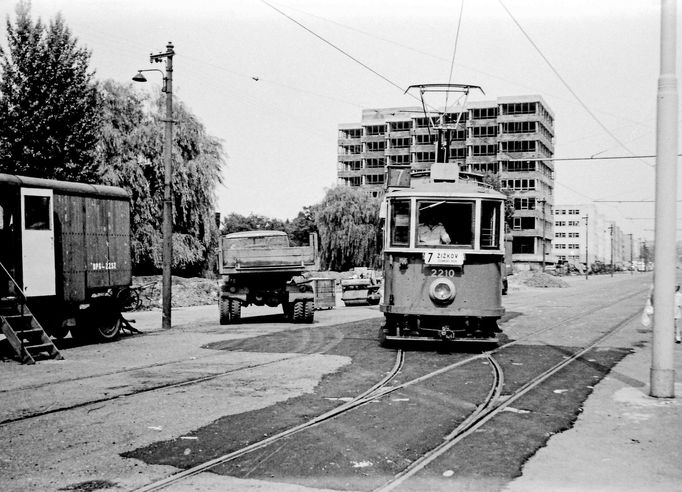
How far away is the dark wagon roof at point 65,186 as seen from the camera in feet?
46.2

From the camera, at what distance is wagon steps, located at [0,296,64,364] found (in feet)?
41.0

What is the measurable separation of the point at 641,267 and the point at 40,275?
186 meters

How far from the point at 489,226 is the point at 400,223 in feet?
5.63

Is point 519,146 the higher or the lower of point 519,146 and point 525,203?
the higher

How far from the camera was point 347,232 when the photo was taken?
63.6 m

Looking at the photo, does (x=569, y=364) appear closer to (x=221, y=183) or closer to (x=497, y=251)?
(x=497, y=251)

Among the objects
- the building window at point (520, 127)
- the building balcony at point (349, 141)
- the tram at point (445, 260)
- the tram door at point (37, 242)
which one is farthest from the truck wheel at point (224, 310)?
the building balcony at point (349, 141)

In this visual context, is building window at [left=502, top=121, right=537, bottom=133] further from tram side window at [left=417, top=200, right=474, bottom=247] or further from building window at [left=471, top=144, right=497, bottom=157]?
tram side window at [left=417, top=200, right=474, bottom=247]

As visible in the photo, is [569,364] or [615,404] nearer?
[615,404]

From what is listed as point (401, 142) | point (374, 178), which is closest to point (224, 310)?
point (401, 142)

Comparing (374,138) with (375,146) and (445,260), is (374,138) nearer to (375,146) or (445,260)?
(375,146)

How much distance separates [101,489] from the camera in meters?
5.25

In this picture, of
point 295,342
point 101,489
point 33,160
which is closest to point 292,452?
point 101,489

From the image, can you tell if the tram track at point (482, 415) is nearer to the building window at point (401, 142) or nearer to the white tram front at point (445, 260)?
the white tram front at point (445, 260)
